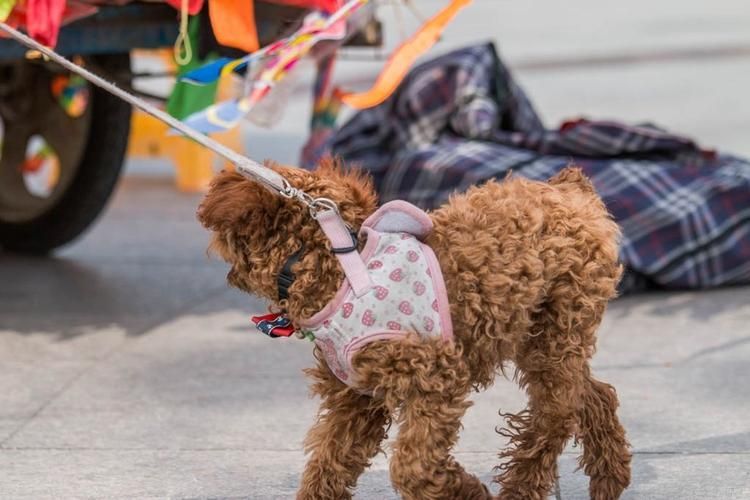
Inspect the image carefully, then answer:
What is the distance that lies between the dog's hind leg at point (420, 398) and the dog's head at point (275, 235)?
21 cm

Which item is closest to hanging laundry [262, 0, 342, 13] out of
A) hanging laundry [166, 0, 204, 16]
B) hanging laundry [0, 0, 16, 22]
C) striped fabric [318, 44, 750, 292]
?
hanging laundry [166, 0, 204, 16]

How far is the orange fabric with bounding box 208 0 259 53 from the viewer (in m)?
5.32

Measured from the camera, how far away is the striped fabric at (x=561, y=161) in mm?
6520

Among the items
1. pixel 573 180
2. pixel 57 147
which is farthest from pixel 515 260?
pixel 57 147

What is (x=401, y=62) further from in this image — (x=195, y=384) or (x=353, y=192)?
(x=353, y=192)

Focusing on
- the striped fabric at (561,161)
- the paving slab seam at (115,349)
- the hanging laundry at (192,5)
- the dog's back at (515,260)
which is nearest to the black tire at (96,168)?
the paving slab seam at (115,349)

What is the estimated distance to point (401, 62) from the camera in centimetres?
523

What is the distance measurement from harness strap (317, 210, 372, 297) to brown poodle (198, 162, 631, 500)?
0.04 meters

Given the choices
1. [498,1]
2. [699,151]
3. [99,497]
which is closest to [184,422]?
[99,497]

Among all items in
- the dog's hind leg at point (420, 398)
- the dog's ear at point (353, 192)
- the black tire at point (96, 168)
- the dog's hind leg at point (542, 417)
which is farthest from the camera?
the black tire at point (96, 168)

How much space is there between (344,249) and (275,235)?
0.19 metres

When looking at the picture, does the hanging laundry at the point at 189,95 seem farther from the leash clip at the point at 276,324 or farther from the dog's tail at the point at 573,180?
the leash clip at the point at 276,324

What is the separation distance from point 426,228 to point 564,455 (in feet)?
3.91

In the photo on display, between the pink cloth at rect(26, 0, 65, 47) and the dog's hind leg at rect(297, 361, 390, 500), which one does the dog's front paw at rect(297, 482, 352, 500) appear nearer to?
the dog's hind leg at rect(297, 361, 390, 500)
